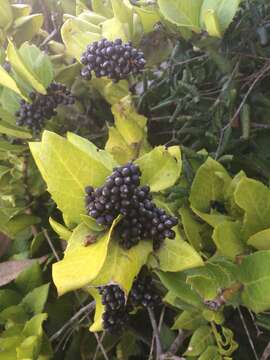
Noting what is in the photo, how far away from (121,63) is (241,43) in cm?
20

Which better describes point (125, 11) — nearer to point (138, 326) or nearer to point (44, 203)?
point (44, 203)

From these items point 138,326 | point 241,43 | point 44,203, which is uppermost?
point 241,43

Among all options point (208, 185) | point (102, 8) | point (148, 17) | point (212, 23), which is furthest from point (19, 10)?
point (208, 185)

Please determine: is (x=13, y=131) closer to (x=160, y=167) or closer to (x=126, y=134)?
(x=126, y=134)

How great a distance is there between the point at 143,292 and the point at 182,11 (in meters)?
0.42

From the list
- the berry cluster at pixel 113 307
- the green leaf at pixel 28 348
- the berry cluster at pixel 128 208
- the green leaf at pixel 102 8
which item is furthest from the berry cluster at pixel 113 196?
the green leaf at pixel 102 8

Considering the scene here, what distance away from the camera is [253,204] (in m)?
0.72

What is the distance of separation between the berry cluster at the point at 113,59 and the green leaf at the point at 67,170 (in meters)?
0.22

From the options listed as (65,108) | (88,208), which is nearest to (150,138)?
(65,108)

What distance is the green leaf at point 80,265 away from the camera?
606 mm

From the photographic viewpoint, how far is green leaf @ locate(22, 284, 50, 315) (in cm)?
96

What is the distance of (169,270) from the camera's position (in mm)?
679

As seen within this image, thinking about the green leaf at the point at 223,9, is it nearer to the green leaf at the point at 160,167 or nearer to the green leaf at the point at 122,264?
the green leaf at the point at 160,167

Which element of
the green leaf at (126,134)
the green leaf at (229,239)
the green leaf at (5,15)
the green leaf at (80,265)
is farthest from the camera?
the green leaf at (5,15)
